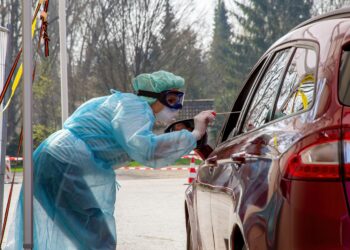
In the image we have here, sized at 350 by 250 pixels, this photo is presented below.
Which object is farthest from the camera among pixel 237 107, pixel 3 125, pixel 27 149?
pixel 3 125

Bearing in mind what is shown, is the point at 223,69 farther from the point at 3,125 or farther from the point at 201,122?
the point at 201,122

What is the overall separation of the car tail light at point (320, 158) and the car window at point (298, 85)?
26cm

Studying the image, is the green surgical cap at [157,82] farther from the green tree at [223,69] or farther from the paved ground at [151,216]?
the green tree at [223,69]

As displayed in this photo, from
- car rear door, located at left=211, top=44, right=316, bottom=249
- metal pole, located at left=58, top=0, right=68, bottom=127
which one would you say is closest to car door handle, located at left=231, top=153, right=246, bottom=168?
car rear door, located at left=211, top=44, right=316, bottom=249

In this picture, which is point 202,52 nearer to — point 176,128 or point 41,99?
point 41,99

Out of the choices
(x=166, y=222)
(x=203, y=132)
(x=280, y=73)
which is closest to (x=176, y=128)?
(x=203, y=132)

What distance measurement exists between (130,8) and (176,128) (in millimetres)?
32811

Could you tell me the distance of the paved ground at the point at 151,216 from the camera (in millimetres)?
10430

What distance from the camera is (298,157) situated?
3.27m

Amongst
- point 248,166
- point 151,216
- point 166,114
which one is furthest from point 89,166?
point 151,216

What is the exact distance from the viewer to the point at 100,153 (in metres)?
5.83

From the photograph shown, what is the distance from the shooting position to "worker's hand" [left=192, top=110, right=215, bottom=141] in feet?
18.8

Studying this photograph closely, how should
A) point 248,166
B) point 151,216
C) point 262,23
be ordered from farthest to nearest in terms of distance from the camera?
point 262,23 → point 151,216 → point 248,166

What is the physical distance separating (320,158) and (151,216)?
10.5 metres
